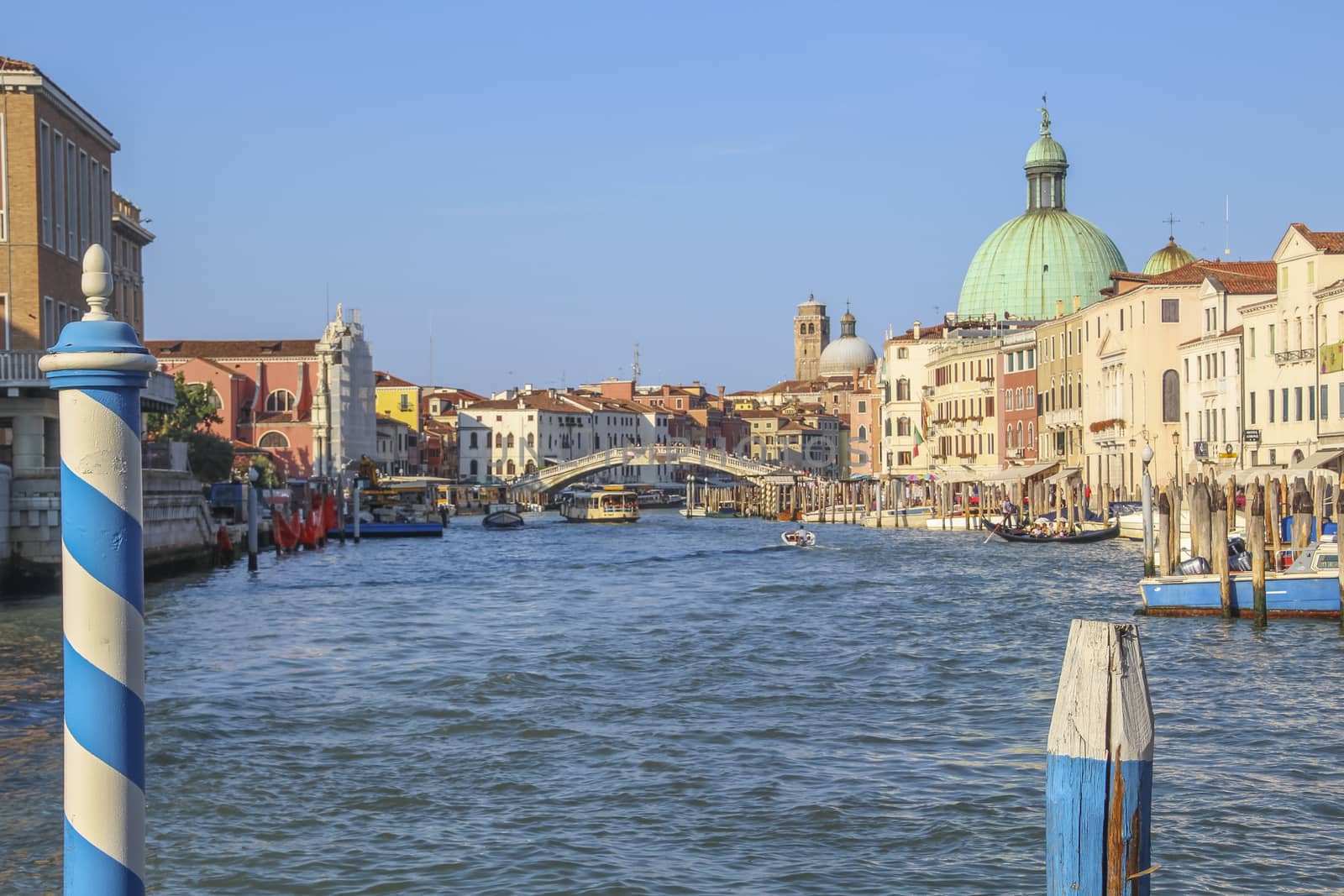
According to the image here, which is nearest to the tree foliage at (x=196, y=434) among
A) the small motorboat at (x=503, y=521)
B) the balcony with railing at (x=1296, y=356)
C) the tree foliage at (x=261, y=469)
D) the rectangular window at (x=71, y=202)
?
the tree foliage at (x=261, y=469)

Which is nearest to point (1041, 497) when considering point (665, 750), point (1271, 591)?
point (1271, 591)

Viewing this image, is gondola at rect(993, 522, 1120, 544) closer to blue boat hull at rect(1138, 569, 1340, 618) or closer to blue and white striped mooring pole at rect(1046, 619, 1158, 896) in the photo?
blue boat hull at rect(1138, 569, 1340, 618)

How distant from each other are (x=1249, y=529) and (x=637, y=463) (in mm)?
58256

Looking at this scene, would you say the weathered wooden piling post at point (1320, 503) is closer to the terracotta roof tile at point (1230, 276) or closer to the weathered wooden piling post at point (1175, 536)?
the weathered wooden piling post at point (1175, 536)

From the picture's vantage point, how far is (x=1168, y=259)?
59031mm

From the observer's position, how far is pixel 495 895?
7.25 meters

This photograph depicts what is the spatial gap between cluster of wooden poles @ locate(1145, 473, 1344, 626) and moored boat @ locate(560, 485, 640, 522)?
114ft

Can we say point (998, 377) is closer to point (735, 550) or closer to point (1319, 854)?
point (735, 550)

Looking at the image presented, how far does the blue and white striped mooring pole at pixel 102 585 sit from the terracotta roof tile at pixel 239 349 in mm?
62980

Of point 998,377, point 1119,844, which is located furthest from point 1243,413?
point 1119,844

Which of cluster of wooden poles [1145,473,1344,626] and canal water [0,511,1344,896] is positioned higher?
cluster of wooden poles [1145,473,1344,626]

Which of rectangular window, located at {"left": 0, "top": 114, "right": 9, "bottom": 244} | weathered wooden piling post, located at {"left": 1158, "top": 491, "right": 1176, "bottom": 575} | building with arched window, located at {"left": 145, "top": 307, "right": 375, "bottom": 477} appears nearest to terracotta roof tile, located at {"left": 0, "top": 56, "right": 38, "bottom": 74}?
rectangular window, located at {"left": 0, "top": 114, "right": 9, "bottom": 244}

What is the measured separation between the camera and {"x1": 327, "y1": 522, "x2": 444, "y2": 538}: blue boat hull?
47.1 meters

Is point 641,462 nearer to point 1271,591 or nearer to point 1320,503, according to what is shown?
point 1320,503
